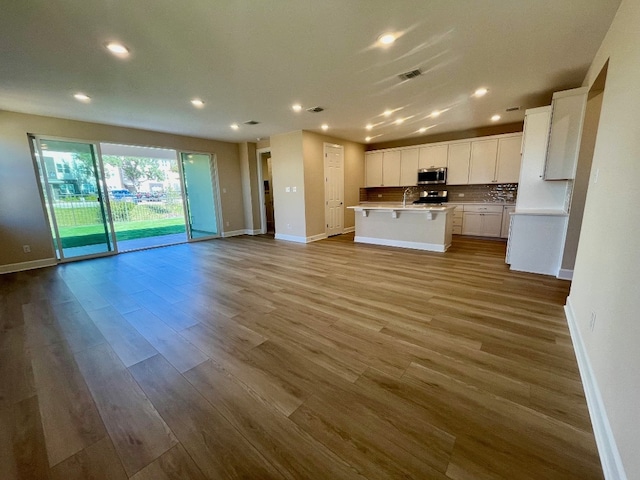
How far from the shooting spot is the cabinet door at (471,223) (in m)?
6.29

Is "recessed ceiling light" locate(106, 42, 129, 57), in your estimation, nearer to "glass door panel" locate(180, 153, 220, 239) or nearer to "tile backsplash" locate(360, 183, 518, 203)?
"glass door panel" locate(180, 153, 220, 239)

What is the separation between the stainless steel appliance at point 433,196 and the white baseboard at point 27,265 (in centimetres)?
831

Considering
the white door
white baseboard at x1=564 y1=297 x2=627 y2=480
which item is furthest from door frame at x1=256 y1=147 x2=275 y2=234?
white baseboard at x1=564 y1=297 x2=627 y2=480

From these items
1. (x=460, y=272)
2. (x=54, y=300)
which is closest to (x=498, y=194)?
(x=460, y=272)

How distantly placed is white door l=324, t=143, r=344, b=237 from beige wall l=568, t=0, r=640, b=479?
5.04 m

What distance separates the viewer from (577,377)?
1.67m

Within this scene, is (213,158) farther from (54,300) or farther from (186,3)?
(186,3)

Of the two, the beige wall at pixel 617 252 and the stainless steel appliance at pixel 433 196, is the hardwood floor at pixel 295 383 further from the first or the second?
the stainless steel appliance at pixel 433 196

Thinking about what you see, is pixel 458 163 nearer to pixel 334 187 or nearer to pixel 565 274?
pixel 334 187

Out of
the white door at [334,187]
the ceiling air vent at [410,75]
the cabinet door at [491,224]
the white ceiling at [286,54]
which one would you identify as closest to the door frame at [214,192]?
the white ceiling at [286,54]

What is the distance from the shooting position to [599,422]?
1.27 meters

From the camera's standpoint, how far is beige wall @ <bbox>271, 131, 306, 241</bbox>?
608 cm

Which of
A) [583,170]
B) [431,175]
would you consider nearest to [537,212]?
[583,170]

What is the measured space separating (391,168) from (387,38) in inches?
210
